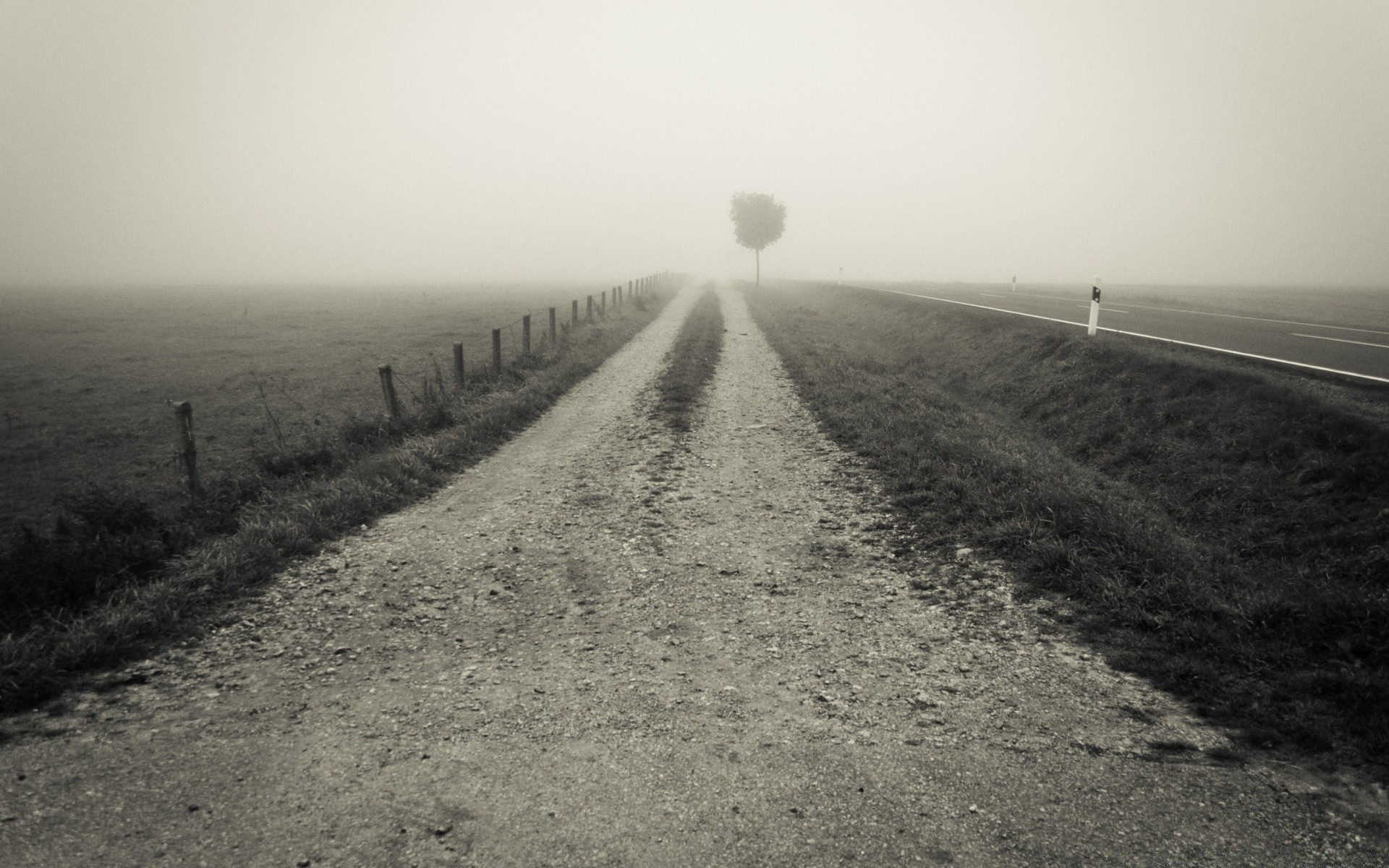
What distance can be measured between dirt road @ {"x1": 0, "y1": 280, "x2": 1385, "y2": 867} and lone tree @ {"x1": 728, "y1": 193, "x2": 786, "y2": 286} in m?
62.6

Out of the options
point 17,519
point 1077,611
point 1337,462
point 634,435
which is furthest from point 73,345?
point 1337,462

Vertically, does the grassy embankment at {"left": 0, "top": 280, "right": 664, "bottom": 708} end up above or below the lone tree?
below

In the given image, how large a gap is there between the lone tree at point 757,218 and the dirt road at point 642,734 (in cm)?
6259

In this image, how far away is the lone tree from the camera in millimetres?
65250

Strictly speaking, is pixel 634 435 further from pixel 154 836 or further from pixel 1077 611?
pixel 154 836

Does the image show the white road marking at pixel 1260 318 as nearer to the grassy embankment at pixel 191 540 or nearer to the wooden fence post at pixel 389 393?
the grassy embankment at pixel 191 540

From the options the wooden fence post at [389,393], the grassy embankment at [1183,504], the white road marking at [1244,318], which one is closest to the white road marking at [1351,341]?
the white road marking at [1244,318]

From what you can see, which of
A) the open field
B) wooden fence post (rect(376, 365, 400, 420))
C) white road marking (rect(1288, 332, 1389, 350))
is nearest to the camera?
wooden fence post (rect(376, 365, 400, 420))

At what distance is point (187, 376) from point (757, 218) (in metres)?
54.8

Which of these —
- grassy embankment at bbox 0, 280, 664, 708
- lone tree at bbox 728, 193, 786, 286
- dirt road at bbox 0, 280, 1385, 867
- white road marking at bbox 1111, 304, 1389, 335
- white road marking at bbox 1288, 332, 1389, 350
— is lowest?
dirt road at bbox 0, 280, 1385, 867

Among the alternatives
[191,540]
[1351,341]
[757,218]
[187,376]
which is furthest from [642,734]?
Result: [757,218]

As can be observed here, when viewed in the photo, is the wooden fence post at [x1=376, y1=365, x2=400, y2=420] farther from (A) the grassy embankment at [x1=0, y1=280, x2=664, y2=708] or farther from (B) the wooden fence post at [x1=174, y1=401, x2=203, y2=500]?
(B) the wooden fence post at [x1=174, y1=401, x2=203, y2=500]

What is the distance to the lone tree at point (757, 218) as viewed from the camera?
65250mm

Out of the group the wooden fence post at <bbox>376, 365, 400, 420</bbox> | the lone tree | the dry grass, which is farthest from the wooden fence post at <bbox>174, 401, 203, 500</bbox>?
the lone tree
